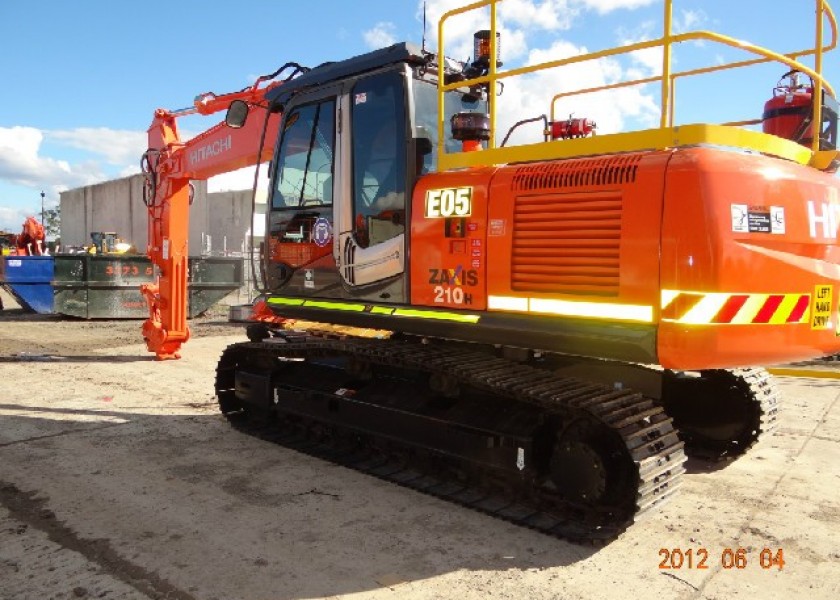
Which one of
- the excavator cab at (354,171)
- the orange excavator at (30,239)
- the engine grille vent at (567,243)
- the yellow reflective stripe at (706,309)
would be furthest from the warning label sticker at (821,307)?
the orange excavator at (30,239)

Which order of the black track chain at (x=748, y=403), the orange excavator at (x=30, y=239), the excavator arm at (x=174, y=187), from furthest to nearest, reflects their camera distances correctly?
the orange excavator at (x=30, y=239), the excavator arm at (x=174, y=187), the black track chain at (x=748, y=403)

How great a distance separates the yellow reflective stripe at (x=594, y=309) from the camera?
338cm

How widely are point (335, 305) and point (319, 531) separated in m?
1.68

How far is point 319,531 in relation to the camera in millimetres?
3863

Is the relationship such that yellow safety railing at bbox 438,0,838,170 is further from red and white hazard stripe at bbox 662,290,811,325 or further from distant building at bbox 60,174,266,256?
distant building at bbox 60,174,266,256

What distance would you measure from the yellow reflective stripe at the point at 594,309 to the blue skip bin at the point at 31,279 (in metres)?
13.8

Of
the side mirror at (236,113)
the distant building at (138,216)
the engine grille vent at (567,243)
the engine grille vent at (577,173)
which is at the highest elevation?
the distant building at (138,216)

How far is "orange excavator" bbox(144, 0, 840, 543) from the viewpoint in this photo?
3.30 meters

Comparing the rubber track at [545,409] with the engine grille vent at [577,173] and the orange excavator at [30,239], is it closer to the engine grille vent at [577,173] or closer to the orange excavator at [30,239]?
the engine grille vent at [577,173]

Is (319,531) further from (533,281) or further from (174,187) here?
(174,187)

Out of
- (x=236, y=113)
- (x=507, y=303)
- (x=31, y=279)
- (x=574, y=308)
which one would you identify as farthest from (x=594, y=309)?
(x=31, y=279)

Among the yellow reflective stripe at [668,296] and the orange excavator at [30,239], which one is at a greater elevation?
the orange excavator at [30,239]

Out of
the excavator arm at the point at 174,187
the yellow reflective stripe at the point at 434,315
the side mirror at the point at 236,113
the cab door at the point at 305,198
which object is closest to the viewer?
the yellow reflective stripe at the point at 434,315

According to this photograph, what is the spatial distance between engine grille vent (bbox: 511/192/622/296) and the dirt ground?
1450mm
